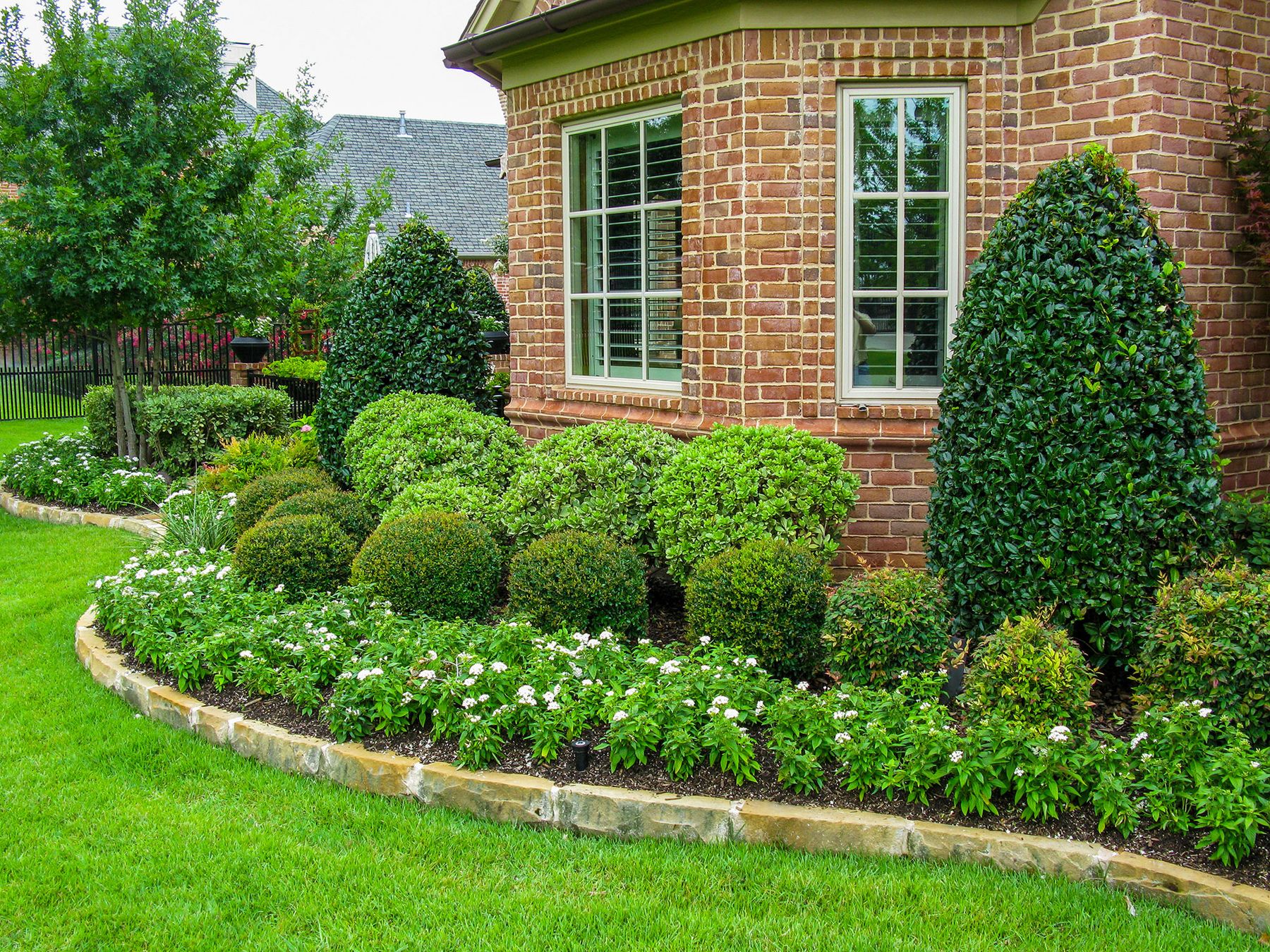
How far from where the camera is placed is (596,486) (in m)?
6.43

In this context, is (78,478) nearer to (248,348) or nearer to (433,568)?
(248,348)

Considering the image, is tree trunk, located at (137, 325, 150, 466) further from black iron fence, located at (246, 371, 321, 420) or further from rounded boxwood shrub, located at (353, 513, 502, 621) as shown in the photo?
rounded boxwood shrub, located at (353, 513, 502, 621)

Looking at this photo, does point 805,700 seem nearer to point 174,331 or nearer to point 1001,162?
point 1001,162

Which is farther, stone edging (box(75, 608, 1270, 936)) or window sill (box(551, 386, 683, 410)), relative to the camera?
window sill (box(551, 386, 683, 410))

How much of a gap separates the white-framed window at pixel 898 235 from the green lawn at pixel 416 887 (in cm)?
358

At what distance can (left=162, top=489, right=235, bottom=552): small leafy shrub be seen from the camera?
7820 mm

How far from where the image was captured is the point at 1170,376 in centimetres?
468

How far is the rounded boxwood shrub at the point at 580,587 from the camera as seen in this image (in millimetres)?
5594

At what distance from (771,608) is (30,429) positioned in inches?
702

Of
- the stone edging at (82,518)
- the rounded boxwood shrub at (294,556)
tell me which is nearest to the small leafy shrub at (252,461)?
the stone edging at (82,518)

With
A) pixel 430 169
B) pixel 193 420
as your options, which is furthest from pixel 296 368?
pixel 430 169

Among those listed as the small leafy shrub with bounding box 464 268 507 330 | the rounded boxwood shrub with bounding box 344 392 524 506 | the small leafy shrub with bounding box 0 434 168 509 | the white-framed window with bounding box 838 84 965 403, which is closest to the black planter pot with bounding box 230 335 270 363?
the small leafy shrub with bounding box 0 434 168 509

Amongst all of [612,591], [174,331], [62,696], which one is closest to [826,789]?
[612,591]

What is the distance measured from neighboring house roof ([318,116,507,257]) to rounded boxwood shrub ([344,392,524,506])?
75.8ft
